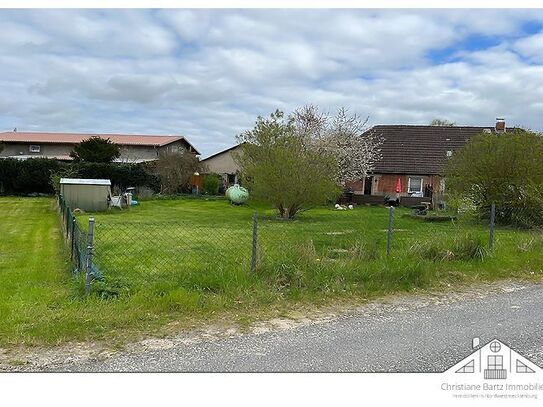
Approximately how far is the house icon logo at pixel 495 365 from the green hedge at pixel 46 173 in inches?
1387

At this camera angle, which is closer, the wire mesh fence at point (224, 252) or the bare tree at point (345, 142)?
the wire mesh fence at point (224, 252)

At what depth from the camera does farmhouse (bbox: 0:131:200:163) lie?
5072 cm

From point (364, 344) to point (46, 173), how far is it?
120 ft

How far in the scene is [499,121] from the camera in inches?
1454

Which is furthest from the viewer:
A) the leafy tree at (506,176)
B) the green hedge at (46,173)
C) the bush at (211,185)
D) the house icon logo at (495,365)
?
the bush at (211,185)

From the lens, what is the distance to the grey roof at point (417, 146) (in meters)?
36.2

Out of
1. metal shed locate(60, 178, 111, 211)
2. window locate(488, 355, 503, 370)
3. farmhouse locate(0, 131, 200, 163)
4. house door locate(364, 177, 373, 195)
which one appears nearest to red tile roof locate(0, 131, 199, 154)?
farmhouse locate(0, 131, 200, 163)

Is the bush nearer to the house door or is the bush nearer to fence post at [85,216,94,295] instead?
the house door

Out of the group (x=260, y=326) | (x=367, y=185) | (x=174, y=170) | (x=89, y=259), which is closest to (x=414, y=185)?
A: (x=367, y=185)

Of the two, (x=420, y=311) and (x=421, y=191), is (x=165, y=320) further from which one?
(x=421, y=191)

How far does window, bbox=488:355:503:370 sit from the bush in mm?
36730

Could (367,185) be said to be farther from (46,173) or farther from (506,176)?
(46,173)

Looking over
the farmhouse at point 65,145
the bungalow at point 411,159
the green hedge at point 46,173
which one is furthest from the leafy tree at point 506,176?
the farmhouse at point 65,145

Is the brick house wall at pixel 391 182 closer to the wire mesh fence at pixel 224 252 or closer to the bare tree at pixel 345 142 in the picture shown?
the bare tree at pixel 345 142
